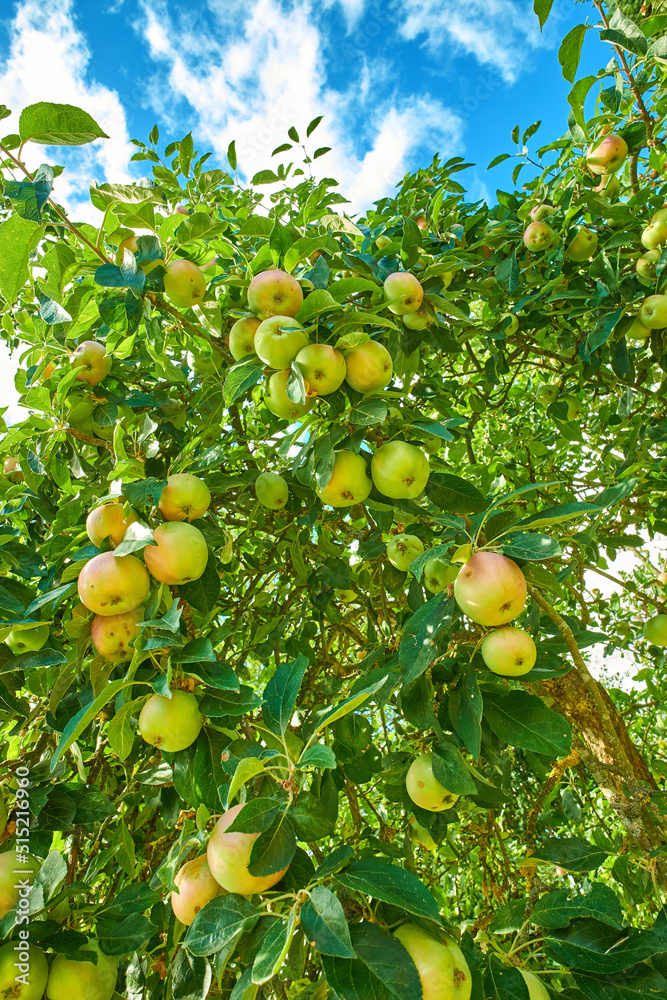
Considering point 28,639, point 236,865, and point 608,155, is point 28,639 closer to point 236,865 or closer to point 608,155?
point 236,865

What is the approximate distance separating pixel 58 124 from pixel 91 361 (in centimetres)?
80

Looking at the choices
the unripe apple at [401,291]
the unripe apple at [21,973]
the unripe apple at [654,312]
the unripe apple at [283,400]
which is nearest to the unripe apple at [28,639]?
the unripe apple at [21,973]

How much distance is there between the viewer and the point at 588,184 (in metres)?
2.63

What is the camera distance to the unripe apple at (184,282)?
5.98 ft

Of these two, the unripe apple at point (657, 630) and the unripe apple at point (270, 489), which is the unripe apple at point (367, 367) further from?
the unripe apple at point (657, 630)

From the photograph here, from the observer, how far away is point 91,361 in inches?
79.9

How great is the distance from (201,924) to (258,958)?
0.16 m

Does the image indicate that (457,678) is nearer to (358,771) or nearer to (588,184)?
(358,771)

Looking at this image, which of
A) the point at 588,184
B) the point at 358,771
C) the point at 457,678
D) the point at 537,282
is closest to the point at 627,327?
the point at 537,282

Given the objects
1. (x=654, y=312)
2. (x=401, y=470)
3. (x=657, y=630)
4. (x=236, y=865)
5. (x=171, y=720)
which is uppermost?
(x=654, y=312)

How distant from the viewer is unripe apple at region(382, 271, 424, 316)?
1775 millimetres

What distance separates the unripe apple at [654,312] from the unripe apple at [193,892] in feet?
8.00

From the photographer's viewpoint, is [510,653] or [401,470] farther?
[401,470]

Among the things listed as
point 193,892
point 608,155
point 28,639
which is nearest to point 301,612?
point 28,639
